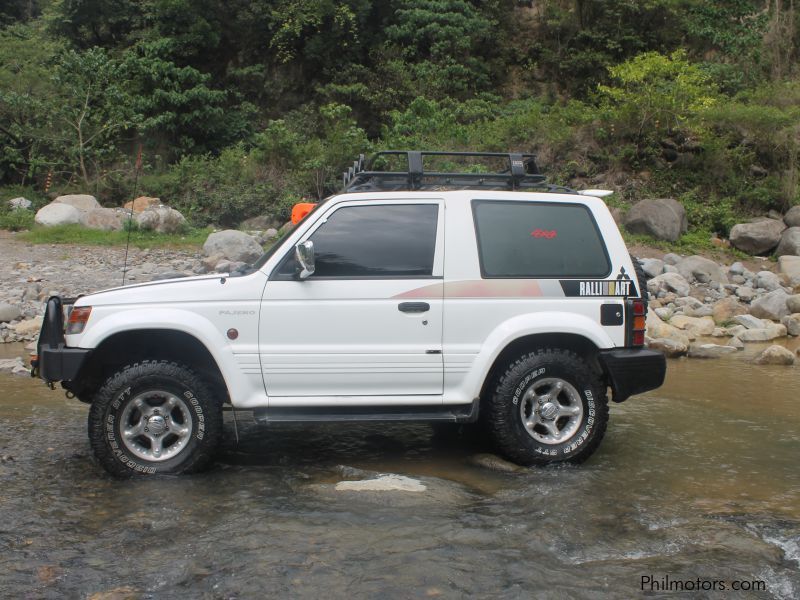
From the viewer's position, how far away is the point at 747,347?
11.8m

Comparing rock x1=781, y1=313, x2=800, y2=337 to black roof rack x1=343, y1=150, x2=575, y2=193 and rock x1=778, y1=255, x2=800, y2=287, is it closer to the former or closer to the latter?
rock x1=778, y1=255, x2=800, y2=287

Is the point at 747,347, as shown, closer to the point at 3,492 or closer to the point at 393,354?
the point at 393,354

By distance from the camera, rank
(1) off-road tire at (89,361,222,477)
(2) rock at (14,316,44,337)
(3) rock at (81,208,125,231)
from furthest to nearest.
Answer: (3) rock at (81,208,125,231) → (2) rock at (14,316,44,337) → (1) off-road tire at (89,361,222,477)

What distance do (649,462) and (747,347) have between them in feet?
21.6

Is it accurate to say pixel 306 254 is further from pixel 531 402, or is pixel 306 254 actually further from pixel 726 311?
pixel 726 311

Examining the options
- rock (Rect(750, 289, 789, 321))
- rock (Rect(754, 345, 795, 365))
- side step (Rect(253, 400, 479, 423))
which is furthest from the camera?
rock (Rect(750, 289, 789, 321))

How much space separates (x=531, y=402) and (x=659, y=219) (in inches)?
549

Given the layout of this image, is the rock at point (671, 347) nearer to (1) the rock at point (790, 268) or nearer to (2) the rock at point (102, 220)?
(1) the rock at point (790, 268)

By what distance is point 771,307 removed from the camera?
45.0 feet

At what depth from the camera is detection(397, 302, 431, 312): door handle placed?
219 inches

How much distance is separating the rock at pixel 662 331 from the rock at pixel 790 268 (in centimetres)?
524

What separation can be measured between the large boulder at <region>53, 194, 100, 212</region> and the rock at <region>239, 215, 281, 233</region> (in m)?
4.01

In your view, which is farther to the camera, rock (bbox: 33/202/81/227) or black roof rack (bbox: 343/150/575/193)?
rock (bbox: 33/202/81/227)

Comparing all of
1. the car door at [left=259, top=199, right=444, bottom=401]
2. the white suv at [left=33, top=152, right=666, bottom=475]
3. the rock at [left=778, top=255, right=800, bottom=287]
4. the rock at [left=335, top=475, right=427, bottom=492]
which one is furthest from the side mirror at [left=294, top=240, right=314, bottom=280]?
the rock at [left=778, top=255, right=800, bottom=287]
